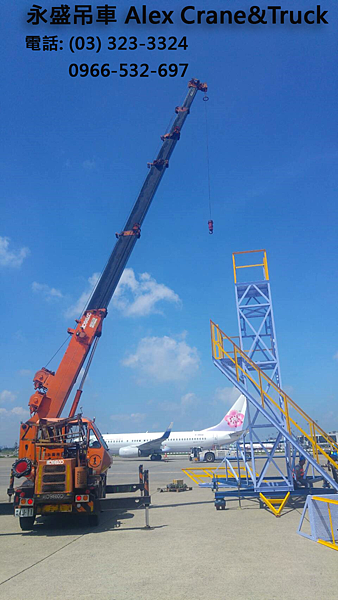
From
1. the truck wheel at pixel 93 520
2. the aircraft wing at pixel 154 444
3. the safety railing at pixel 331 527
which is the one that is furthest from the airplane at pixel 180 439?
the safety railing at pixel 331 527

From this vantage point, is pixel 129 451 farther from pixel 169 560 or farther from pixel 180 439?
pixel 169 560

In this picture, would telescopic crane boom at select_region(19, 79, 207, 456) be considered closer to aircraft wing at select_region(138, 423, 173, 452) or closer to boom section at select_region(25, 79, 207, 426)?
boom section at select_region(25, 79, 207, 426)

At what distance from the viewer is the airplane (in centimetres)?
4494

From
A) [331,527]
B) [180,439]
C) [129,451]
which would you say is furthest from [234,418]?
[331,527]

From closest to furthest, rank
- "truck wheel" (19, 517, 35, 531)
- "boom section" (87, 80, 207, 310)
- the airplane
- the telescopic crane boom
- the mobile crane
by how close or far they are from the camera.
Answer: the mobile crane
"truck wheel" (19, 517, 35, 531)
the telescopic crane boom
"boom section" (87, 80, 207, 310)
the airplane

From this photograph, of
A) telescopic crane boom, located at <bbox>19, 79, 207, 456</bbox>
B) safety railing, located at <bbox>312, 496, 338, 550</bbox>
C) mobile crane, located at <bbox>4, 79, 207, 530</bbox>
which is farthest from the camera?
telescopic crane boom, located at <bbox>19, 79, 207, 456</bbox>

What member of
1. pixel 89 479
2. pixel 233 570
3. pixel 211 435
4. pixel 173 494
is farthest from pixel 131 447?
pixel 233 570

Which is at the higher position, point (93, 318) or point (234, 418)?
point (93, 318)

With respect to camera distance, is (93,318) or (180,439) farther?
(180,439)

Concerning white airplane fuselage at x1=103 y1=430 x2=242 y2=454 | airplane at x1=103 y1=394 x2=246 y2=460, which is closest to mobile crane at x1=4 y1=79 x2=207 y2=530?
airplane at x1=103 y1=394 x2=246 y2=460

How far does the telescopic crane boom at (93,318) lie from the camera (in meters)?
13.5

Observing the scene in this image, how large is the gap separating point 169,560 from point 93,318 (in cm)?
870

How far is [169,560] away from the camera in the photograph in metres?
7.10

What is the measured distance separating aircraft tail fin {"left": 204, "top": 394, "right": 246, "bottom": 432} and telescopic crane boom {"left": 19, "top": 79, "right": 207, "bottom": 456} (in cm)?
3131
